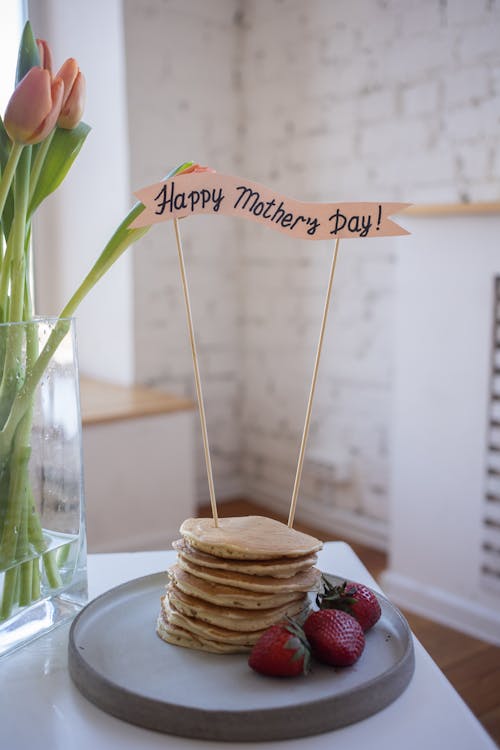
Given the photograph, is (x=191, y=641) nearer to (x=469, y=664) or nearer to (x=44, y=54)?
(x=44, y=54)

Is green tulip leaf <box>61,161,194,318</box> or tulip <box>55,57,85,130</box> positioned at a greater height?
tulip <box>55,57,85,130</box>

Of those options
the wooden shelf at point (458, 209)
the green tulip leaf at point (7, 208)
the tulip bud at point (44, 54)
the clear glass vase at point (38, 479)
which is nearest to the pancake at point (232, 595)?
the clear glass vase at point (38, 479)

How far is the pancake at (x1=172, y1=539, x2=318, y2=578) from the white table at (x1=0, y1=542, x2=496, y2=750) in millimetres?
163

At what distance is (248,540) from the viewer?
0.87m

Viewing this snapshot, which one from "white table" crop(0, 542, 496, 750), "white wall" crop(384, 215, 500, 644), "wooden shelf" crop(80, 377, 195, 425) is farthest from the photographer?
"wooden shelf" crop(80, 377, 195, 425)

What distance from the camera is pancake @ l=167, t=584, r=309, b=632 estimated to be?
2.82 ft

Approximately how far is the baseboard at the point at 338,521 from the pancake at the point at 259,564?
219 cm

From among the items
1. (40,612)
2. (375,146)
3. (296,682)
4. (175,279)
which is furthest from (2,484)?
(175,279)

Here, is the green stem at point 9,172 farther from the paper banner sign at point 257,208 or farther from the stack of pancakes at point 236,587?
the stack of pancakes at point 236,587

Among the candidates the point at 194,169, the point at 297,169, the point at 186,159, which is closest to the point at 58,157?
the point at 194,169

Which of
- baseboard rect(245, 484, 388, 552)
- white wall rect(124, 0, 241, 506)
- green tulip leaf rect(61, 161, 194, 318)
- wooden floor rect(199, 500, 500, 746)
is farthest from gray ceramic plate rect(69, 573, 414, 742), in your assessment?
white wall rect(124, 0, 241, 506)

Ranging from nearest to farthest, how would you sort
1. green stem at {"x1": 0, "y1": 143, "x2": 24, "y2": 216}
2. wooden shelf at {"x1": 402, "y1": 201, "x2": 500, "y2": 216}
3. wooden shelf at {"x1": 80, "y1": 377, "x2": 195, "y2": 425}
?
green stem at {"x1": 0, "y1": 143, "x2": 24, "y2": 216} < wooden shelf at {"x1": 402, "y1": 201, "x2": 500, "y2": 216} < wooden shelf at {"x1": 80, "y1": 377, "x2": 195, "y2": 425}

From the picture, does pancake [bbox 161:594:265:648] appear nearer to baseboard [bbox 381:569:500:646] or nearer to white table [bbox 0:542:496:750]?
white table [bbox 0:542:496:750]

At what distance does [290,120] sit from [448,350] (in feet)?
4.47
